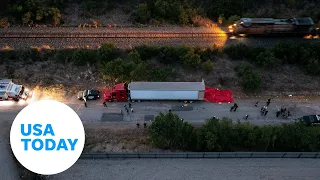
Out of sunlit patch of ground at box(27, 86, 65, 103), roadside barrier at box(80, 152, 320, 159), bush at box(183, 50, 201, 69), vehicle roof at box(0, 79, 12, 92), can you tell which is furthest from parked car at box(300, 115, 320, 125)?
vehicle roof at box(0, 79, 12, 92)

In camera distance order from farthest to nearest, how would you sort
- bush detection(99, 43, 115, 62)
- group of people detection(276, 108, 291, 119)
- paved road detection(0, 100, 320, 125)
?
bush detection(99, 43, 115, 62) → group of people detection(276, 108, 291, 119) → paved road detection(0, 100, 320, 125)

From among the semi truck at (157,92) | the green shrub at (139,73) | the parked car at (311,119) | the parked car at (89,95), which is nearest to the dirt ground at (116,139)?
the semi truck at (157,92)

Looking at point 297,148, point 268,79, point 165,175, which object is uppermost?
point 268,79

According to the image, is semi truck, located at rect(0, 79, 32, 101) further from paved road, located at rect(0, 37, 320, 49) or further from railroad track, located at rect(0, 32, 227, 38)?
railroad track, located at rect(0, 32, 227, 38)

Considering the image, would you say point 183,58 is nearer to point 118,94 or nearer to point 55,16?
point 118,94

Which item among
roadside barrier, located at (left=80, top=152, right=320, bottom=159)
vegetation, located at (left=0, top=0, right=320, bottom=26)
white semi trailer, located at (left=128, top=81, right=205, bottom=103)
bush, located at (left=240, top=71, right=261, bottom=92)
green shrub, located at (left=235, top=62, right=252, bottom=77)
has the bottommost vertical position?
roadside barrier, located at (left=80, top=152, right=320, bottom=159)

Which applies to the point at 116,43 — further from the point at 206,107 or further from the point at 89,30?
the point at 206,107

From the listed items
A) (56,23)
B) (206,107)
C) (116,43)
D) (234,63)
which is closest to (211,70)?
(234,63)

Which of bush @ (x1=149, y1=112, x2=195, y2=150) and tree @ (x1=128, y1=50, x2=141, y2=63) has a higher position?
tree @ (x1=128, y1=50, x2=141, y2=63)
